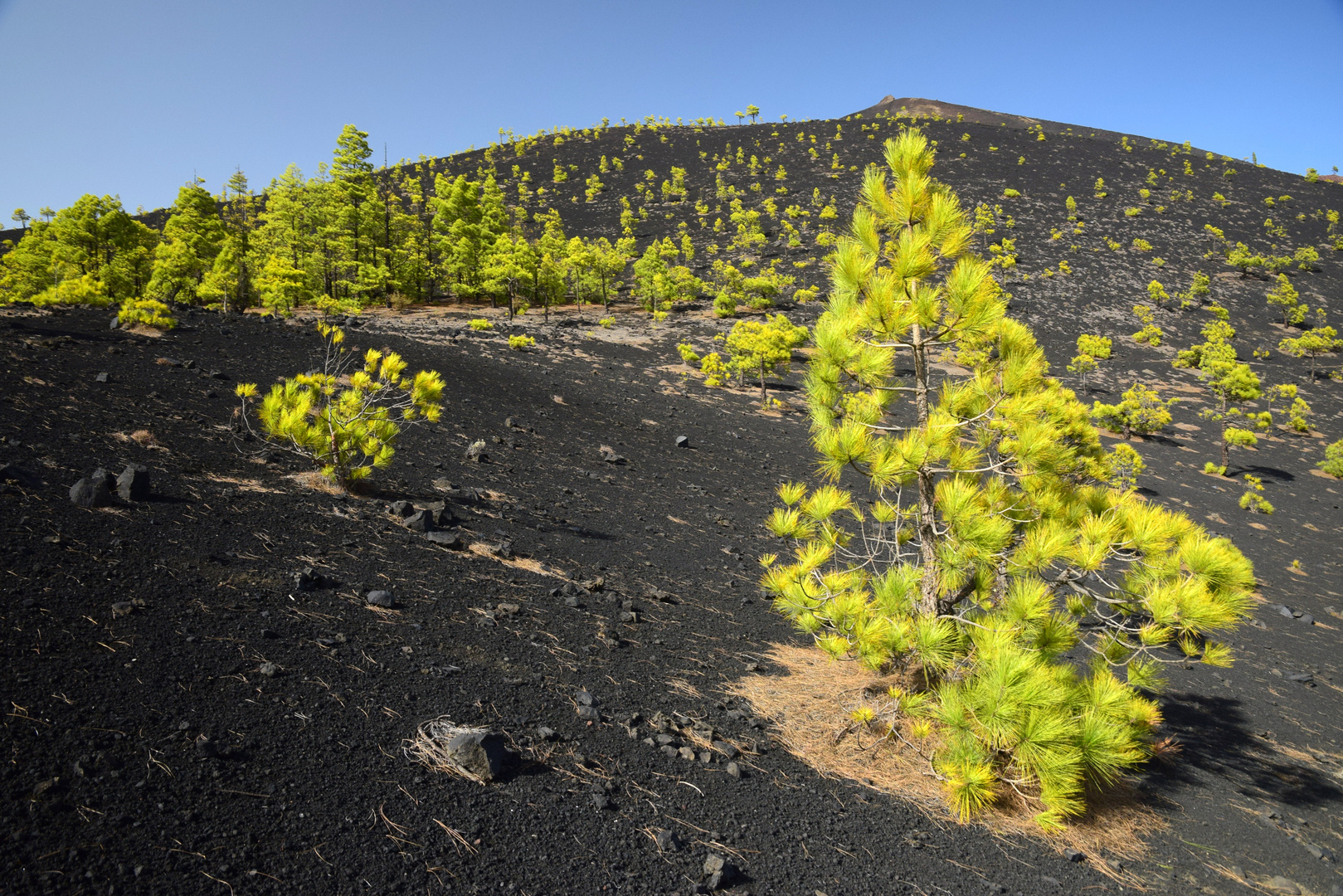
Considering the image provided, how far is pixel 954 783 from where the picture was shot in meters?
3.73

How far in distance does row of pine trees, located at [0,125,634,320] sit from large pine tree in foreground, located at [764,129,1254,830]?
18.4 m

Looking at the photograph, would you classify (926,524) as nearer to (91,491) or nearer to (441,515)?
(441,515)

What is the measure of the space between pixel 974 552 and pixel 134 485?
6687mm

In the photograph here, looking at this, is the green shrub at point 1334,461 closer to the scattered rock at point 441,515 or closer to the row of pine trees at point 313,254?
the scattered rock at point 441,515

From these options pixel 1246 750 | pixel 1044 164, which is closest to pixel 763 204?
pixel 1044 164

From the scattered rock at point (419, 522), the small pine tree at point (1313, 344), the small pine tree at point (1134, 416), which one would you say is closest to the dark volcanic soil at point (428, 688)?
the scattered rock at point (419, 522)

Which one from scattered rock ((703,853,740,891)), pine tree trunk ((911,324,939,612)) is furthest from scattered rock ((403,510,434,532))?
pine tree trunk ((911,324,939,612))

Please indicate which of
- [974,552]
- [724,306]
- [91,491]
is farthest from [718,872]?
→ [724,306]

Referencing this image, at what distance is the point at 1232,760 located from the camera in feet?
18.7

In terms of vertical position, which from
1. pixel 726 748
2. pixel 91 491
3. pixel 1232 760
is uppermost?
pixel 91 491

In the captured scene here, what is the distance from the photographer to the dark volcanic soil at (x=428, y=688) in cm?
264

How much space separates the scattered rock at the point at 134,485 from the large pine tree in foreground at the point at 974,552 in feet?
17.6

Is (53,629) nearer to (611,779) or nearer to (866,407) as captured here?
(611,779)

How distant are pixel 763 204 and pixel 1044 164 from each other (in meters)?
35.6
